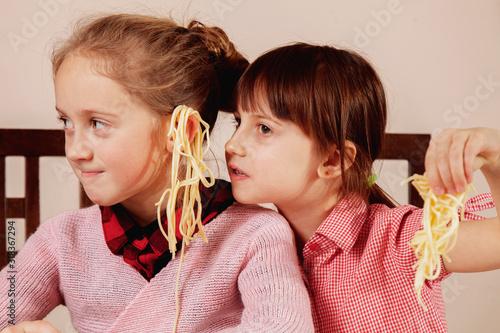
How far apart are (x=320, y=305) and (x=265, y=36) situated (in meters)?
0.90

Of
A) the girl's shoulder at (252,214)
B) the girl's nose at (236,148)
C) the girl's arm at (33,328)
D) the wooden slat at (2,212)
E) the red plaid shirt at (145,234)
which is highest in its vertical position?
the girl's nose at (236,148)

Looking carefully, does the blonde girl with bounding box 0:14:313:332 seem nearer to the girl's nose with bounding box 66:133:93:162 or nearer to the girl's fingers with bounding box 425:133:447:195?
the girl's nose with bounding box 66:133:93:162

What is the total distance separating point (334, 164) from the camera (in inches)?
41.0

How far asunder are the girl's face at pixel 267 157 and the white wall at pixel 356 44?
2.05 ft

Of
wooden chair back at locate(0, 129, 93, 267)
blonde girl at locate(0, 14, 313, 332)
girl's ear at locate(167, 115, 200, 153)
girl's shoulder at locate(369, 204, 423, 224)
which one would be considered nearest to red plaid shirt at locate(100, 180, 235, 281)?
blonde girl at locate(0, 14, 313, 332)

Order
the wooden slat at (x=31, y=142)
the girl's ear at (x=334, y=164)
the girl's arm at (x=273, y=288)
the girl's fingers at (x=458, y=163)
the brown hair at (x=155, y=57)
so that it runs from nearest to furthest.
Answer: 1. the girl's fingers at (x=458, y=163)
2. the girl's arm at (x=273, y=288)
3. the brown hair at (x=155, y=57)
4. the girl's ear at (x=334, y=164)
5. the wooden slat at (x=31, y=142)

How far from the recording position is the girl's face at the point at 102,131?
2.91 feet

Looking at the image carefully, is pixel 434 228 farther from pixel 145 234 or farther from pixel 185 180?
pixel 145 234

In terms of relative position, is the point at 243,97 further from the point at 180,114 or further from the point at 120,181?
the point at 120,181

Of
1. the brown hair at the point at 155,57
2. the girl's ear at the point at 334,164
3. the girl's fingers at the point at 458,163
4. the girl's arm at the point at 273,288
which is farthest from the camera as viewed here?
the girl's ear at the point at 334,164

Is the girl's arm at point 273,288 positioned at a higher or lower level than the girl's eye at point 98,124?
lower

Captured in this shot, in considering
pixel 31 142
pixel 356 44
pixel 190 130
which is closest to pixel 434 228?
pixel 190 130

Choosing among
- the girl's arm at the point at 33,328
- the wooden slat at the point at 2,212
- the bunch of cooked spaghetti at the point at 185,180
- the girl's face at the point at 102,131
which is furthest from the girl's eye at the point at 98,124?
the wooden slat at the point at 2,212

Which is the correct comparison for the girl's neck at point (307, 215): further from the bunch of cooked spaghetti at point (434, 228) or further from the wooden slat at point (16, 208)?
the wooden slat at point (16, 208)
